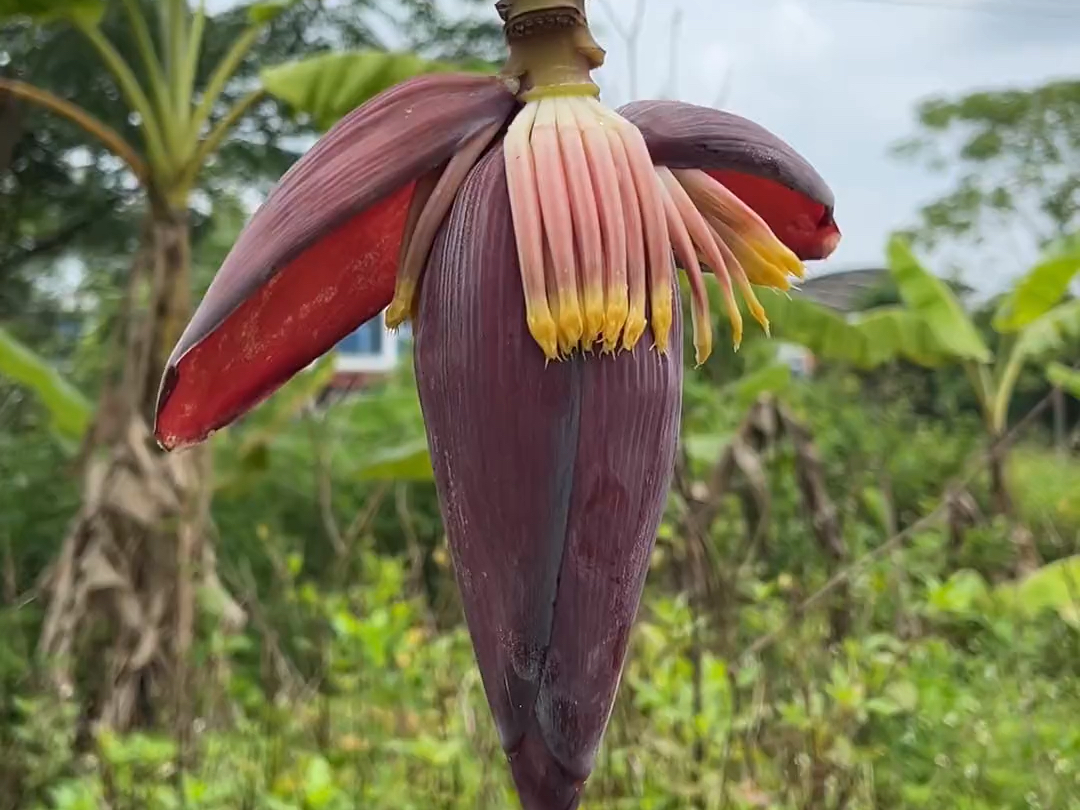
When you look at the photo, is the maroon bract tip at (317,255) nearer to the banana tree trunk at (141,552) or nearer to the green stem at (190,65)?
the banana tree trunk at (141,552)

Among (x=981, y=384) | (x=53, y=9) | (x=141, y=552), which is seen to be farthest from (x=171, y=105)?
(x=981, y=384)

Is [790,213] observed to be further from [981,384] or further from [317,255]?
[981,384]

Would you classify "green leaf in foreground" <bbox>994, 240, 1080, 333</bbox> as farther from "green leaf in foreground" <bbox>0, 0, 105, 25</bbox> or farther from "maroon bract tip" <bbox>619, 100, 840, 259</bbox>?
"maroon bract tip" <bbox>619, 100, 840, 259</bbox>

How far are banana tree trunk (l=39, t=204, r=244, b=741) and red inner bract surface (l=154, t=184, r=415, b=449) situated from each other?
1.11 meters

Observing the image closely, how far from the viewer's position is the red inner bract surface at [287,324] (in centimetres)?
22

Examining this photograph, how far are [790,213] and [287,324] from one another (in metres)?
0.12

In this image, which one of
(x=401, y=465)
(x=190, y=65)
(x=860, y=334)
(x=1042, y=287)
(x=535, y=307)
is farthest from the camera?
(x=860, y=334)

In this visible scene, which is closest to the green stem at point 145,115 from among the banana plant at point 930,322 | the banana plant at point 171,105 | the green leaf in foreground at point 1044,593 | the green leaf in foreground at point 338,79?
the banana plant at point 171,105

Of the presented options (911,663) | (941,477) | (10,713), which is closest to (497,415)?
(911,663)

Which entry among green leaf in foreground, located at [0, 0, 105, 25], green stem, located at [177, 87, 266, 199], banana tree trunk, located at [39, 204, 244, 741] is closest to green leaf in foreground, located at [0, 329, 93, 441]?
banana tree trunk, located at [39, 204, 244, 741]

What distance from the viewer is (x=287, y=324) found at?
228 millimetres

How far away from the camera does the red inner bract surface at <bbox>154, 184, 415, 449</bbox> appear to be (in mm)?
220

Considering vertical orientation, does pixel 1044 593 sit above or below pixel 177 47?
below

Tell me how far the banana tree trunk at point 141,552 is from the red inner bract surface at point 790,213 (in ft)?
3.77
